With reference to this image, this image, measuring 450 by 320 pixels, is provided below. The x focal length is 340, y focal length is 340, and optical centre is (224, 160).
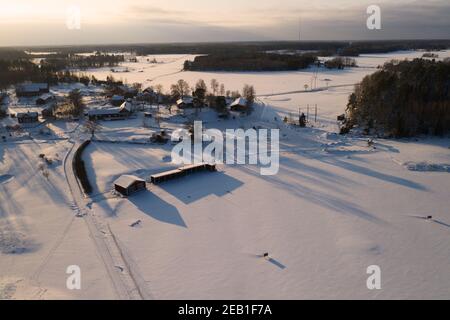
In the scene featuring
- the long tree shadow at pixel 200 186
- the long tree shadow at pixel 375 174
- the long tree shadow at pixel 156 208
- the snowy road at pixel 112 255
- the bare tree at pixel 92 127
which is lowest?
the snowy road at pixel 112 255

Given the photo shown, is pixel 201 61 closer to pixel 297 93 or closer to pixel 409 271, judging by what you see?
pixel 297 93

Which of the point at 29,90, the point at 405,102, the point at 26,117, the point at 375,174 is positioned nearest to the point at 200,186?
the point at 375,174

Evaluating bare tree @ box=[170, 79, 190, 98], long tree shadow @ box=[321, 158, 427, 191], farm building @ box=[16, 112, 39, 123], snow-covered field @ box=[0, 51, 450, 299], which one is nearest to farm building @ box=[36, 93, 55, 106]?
farm building @ box=[16, 112, 39, 123]

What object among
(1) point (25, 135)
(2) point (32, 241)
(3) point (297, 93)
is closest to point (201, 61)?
(3) point (297, 93)

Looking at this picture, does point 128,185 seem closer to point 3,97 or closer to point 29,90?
point 29,90

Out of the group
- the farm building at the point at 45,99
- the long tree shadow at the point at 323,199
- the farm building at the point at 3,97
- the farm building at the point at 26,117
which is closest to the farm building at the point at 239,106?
the long tree shadow at the point at 323,199

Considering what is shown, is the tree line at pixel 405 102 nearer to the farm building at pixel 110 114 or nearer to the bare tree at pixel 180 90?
the bare tree at pixel 180 90
